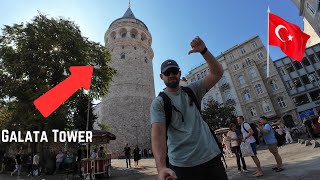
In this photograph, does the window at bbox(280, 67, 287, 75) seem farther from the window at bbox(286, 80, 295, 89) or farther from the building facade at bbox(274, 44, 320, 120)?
the window at bbox(286, 80, 295, 89)

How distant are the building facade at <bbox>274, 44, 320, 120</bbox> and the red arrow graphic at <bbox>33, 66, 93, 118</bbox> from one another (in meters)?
28.6

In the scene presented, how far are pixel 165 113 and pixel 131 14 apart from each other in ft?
187

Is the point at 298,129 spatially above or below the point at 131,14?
below

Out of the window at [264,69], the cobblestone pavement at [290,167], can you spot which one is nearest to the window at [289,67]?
the window at [264,69]

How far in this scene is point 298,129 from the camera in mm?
27141

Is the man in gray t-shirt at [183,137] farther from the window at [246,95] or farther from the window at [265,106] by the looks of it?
the window at [246,95]

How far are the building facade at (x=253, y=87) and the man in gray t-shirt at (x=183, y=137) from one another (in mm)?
36886

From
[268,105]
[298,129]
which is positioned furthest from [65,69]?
[268,105]

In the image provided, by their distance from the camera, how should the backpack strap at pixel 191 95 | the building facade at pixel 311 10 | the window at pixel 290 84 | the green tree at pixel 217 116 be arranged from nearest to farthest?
the backpack strap at pixel 191 95, the building facade at pixel 311 10, the green tree at pixel 217 116, the window at pixel 290 84

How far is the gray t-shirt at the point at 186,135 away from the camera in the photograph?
228 centimetres

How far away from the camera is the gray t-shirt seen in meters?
2.28

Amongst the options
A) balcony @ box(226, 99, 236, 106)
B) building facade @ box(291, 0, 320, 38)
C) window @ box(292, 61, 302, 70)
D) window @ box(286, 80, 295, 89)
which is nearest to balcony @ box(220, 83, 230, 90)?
balcony @ box(226, 99, 236, 106)

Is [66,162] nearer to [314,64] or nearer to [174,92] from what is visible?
[174,92]

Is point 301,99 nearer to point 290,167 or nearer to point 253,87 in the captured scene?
point 253,87
